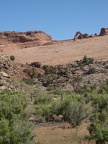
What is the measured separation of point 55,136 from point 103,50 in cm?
6144

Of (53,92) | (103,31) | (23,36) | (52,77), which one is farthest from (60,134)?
(23,36)

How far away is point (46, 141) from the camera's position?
574 inches

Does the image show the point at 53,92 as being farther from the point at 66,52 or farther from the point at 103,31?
the point at 103,31

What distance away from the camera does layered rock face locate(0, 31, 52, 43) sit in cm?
11312

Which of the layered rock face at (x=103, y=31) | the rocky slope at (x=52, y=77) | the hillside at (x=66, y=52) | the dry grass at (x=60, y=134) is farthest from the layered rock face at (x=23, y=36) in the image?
the dry grass at (x=60, y=134)

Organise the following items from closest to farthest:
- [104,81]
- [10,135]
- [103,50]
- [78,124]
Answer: [10,135], [78,124], [104,81], [103,50]

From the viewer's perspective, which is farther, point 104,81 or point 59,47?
point 59,47

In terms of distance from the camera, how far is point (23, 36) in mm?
113562

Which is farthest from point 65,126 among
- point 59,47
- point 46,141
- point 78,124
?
point 59,47

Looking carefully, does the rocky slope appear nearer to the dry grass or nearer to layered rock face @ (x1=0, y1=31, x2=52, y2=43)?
the dry grass

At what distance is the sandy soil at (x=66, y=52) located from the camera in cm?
7168

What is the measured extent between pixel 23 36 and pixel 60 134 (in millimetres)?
98739

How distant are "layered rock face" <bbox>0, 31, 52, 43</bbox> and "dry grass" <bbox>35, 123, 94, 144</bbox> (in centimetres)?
9501

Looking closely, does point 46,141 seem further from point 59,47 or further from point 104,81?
point 59,47
